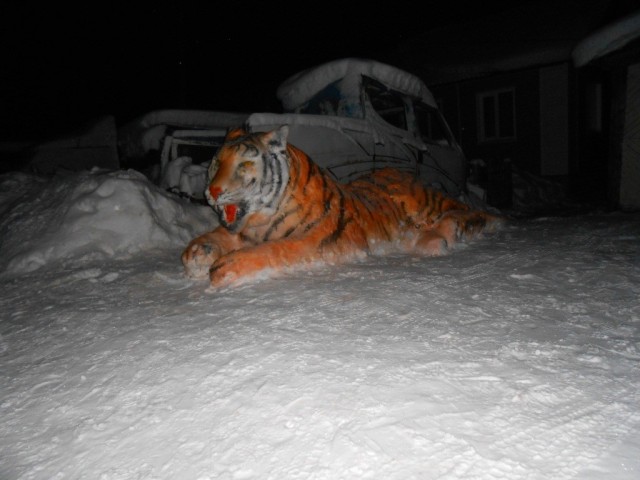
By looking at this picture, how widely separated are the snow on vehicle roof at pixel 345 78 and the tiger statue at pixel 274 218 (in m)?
2.34

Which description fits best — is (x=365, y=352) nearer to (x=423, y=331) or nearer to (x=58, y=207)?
(x=423, y=331)

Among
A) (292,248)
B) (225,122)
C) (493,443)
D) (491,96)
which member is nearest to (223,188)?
(292,248)

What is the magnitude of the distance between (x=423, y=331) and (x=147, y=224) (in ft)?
10.6

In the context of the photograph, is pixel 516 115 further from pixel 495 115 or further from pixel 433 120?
pixel 433 120

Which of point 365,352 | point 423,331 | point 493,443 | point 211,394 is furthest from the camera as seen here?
point 423,331

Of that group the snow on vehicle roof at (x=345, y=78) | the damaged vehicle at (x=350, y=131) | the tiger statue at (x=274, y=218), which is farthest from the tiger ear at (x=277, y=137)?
the snow on vehicle roof at (x=345, y=78)

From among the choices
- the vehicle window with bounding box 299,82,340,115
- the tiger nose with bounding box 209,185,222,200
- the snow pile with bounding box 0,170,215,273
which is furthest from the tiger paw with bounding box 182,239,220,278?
the vehicle window with bounding box 299,82,340,115

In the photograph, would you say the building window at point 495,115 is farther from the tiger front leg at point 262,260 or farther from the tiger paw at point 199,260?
the tiger paw at point 199,260

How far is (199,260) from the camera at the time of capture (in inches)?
121

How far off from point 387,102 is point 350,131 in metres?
1.35

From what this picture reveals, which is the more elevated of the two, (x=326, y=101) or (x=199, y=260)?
(x=326, y=101)

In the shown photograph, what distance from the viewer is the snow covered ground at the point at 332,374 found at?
1213mm

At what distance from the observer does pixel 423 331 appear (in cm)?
199

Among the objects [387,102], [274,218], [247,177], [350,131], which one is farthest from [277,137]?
[387,102]
